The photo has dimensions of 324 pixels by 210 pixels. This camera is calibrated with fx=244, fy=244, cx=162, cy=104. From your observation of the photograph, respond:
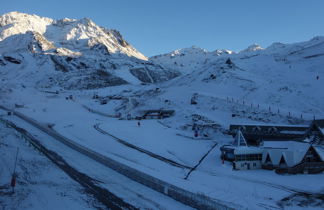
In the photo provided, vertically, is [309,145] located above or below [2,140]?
above

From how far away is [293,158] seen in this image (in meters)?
26.3

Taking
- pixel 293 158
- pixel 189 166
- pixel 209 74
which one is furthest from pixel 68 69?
pixel 293 158

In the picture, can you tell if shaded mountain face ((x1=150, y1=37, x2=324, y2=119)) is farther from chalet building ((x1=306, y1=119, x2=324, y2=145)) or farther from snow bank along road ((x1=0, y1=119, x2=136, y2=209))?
snow bank along road ((x1=0, y1=119, x2=136, y2=209))

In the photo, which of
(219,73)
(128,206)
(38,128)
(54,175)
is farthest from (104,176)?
(219,73)

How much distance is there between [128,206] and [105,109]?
56364mm

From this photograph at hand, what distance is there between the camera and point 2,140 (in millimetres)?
34188

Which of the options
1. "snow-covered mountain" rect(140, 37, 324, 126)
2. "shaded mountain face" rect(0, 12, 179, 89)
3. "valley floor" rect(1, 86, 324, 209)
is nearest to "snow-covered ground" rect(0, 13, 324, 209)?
"valley floor" rect(1, 86, 324, 209)

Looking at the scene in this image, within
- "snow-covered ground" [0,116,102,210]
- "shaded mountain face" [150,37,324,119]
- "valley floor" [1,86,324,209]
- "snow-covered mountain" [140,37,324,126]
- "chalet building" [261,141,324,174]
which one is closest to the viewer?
"snow-covered ground" [0,116,102,210]

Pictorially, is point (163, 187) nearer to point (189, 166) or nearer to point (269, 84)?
point (189, 166)

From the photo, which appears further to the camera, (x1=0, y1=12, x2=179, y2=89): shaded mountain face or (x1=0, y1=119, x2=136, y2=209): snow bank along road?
(x1=0, y1=12, x2=179, y2=89): shaded mountain face

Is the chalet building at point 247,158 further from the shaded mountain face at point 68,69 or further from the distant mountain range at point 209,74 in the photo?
the shaded mountain face at point 68,69

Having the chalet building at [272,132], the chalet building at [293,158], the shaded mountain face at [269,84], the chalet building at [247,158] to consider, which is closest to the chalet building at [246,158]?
the chalet building at [247,158]

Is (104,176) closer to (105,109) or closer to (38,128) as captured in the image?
(38,128)

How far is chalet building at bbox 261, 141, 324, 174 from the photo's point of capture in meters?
25.6
